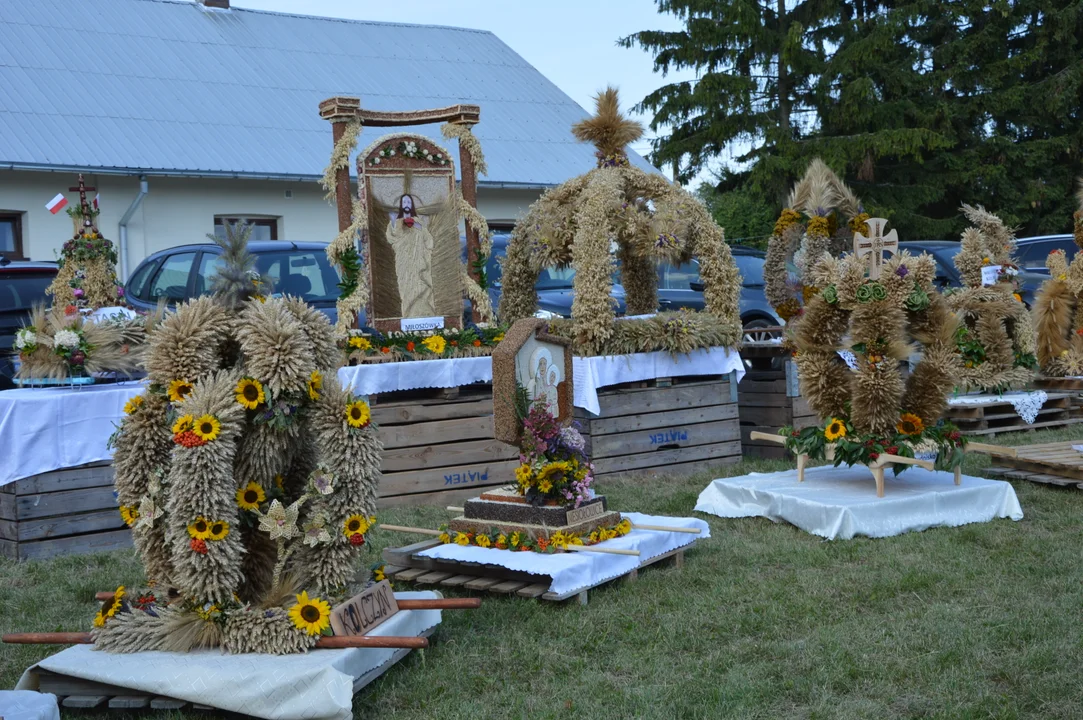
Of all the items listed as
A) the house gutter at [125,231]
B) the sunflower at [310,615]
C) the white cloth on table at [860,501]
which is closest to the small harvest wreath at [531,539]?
the white cloth on table at [860,501]

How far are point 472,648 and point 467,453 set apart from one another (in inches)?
129

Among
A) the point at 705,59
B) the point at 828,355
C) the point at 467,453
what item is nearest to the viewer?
the point at 828,355

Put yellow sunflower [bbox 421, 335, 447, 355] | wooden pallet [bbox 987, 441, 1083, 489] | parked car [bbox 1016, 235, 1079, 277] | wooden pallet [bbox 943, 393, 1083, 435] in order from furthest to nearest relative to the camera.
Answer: parked car [bbox 1016, 235, 1079, 277] → wooden pallet [bbox 943, 393, 1083, 435] → yellow sunflower [bbox 421, 335, 447, 355] → wooden pallet [bbox 987, 441, 1083, 489]

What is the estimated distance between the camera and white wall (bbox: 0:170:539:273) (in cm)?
1529

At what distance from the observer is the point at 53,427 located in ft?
21.5

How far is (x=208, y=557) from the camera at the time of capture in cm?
415

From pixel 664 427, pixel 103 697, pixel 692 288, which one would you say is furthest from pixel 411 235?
pixel 692 288

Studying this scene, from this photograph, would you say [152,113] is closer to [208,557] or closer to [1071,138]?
[208,557]

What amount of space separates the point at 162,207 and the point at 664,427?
1027 cm

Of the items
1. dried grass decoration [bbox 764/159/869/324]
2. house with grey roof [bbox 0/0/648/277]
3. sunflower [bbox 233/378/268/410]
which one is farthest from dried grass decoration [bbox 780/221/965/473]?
house with grey roof [bbox 0/0/648/277]

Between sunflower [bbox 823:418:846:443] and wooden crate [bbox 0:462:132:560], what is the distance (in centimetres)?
430

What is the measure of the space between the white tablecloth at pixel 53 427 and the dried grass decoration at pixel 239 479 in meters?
2.27

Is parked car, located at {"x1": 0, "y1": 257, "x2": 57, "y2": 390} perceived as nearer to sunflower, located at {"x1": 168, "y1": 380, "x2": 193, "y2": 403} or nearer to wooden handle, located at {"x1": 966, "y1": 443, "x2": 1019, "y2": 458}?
sunflower, located at {"x1": 168, "y1": 380, "x2": 193, "y2": 403}

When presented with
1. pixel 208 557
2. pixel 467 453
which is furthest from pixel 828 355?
pixel 208 557
